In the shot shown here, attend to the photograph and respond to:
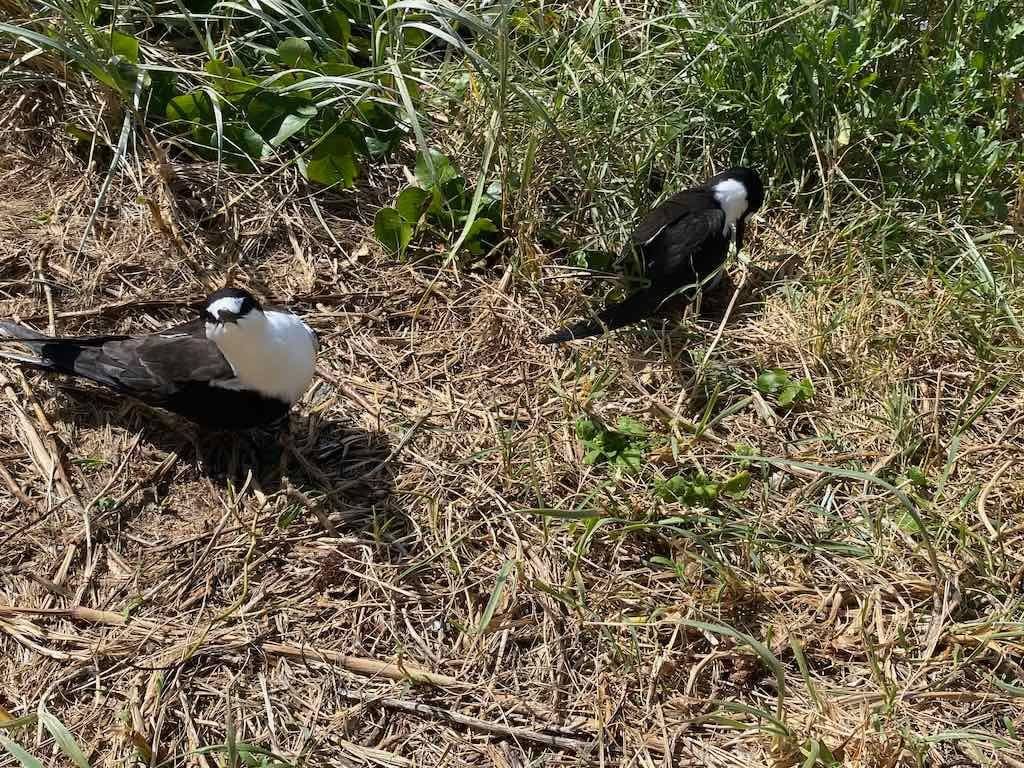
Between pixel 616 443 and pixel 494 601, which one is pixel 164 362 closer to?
pixel 494 601

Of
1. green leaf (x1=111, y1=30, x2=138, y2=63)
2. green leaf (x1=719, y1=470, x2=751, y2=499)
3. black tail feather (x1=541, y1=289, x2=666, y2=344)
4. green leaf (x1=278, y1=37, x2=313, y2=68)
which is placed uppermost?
green leaf (x1=111, y1=30, x2=138, y2=63)

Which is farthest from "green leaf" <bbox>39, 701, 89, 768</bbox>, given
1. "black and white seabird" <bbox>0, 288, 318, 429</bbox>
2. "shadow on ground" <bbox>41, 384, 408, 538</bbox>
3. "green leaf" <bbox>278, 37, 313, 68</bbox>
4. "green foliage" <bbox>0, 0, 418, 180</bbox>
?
"green leaf" <bbox>278, 37, 313, 68</bbox>

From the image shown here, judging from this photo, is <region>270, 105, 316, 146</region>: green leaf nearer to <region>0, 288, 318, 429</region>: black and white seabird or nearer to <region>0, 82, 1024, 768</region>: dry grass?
<region>0, 82, 1024, 768</region>: dry grass

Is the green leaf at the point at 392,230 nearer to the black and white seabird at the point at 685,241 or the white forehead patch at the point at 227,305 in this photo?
the black and white seabird at the point at 685,241

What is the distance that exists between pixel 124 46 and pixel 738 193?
2.10 metres

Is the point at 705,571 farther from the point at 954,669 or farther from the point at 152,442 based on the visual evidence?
the point at 152,442

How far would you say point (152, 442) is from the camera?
9.02 feet

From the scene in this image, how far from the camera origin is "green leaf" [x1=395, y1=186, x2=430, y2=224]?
124 inches

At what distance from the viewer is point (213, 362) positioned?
261cm

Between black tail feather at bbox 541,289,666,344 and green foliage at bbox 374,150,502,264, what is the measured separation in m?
0.47

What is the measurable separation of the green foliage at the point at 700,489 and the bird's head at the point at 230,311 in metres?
1.19

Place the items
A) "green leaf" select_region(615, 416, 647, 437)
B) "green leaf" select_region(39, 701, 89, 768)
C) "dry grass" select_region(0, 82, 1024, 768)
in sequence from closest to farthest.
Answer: "green leaf" select_region(39, 701, 89, 768), "dry grass" select_region(0, 82, 1024, 768), "green leaf" select_region(615, 416, 647, 437)

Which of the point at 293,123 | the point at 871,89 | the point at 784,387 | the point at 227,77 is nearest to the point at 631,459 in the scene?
the point at 784,387

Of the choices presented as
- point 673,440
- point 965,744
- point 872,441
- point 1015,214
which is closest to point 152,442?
point 673,440
